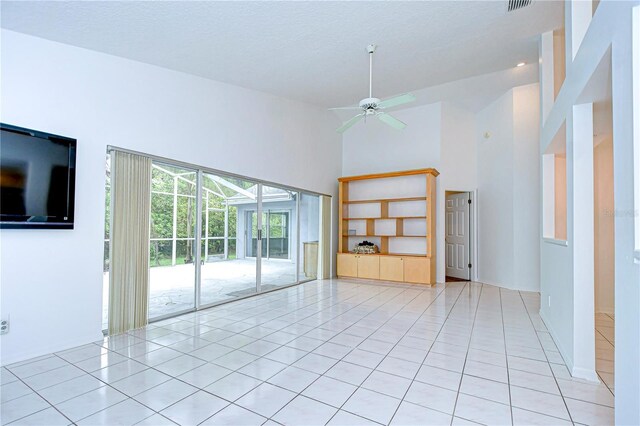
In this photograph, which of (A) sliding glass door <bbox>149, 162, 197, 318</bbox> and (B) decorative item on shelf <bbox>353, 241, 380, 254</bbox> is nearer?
(A) sliding glass door <bbox>149, 162, 197, 318</bbox>

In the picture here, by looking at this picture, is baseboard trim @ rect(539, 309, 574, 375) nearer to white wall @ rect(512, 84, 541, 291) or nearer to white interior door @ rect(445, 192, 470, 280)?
white wall @ rect(512, 84, 541, 291)

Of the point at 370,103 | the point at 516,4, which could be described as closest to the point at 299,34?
the point at 370,103

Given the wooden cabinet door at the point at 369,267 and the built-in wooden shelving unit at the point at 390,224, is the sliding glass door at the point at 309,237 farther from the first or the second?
the wooden cabinet door at the point at 369,267

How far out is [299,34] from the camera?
3.74 m

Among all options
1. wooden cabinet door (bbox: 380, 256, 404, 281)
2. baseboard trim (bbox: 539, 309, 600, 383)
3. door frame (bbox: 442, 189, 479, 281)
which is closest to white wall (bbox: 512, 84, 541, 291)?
door frame (bbox: 442, 189, 479, 281)

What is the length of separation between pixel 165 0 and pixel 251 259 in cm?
402

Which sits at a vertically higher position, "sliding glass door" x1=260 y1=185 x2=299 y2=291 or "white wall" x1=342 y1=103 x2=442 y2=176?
"white wall" x1=342 y1=103 x2=442 y2=176

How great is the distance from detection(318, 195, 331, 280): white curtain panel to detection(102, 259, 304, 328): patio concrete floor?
1.09 metres

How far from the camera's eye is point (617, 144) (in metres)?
1.77

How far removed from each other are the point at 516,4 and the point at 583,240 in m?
2.74

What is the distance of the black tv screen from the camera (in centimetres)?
278

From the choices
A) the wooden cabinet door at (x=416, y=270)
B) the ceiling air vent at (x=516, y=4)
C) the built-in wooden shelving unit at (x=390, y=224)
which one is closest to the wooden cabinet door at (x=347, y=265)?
the built-in wooden shelving unit at (x=390, y=224)

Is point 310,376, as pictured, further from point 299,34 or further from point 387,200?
point 387,200

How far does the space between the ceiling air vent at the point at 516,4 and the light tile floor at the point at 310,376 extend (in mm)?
3773
